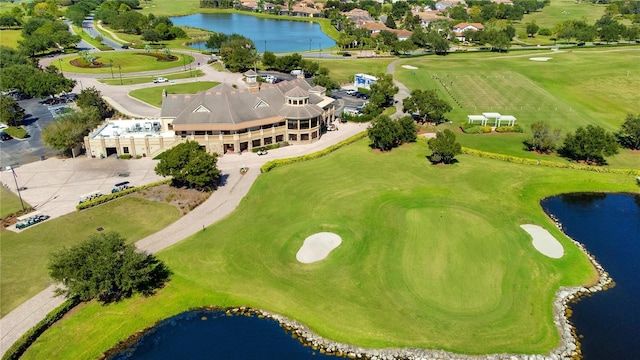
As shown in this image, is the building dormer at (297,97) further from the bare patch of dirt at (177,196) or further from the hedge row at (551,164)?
the hedge row at (551,164)

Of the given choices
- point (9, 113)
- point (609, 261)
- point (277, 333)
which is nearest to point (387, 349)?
point (277, 333)

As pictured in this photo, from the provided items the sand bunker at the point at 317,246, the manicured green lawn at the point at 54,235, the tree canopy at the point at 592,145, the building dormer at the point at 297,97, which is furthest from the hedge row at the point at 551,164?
the manicured green lawn at the point at 54,235

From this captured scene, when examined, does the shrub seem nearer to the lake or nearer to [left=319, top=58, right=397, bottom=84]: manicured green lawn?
the lake

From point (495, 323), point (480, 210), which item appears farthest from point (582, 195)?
point (495, 323)

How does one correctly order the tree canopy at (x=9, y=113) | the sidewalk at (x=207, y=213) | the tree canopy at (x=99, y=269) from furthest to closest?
1. the tree canopy at (x=9, y=113)
2. the tree canopy at (x=99, y=269)
3. the sidewalk at (x=207, y=213)

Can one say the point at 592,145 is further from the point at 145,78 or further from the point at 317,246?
the point at 145,78

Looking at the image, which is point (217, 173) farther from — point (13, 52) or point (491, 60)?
point (491, 60)
